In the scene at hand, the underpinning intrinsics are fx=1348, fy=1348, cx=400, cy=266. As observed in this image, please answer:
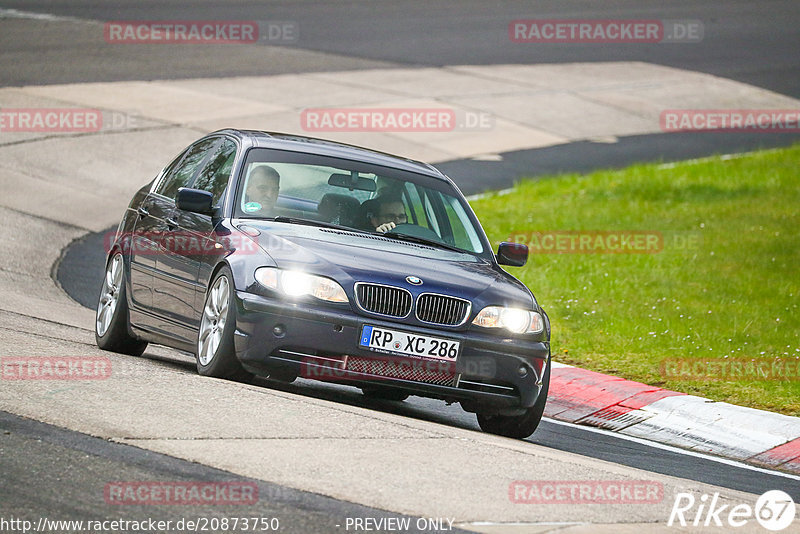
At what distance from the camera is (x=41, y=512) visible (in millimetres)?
5270

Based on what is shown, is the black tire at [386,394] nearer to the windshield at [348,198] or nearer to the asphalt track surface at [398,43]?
the windshield at [348,198]

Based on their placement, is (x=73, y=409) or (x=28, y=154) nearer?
(x=73, y=409)

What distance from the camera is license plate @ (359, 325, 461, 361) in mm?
7723

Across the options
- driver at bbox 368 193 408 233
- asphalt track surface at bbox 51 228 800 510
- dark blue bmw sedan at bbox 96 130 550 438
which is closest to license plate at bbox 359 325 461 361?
dark blue bmw sedan at bbox 96 130 550 438

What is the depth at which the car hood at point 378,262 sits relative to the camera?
25.7 feet

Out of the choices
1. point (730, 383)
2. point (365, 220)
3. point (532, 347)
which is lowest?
point (730, 383)

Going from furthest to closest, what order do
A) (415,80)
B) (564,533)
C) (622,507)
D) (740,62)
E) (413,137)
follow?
(740,62)
(415,80)
(413,137)
(622,507)
(564,533)

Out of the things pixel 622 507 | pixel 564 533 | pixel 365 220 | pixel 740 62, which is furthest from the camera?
pixel 740 62

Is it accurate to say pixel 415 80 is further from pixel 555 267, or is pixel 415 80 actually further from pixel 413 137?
pixel 555 267

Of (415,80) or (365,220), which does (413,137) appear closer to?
(415,80)

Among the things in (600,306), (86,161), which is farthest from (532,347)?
(86,161)

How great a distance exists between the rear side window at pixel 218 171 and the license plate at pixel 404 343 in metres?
1.77

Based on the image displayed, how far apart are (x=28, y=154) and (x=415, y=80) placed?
35.2 feet

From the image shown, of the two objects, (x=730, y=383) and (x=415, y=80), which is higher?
(x=415, y=80)
